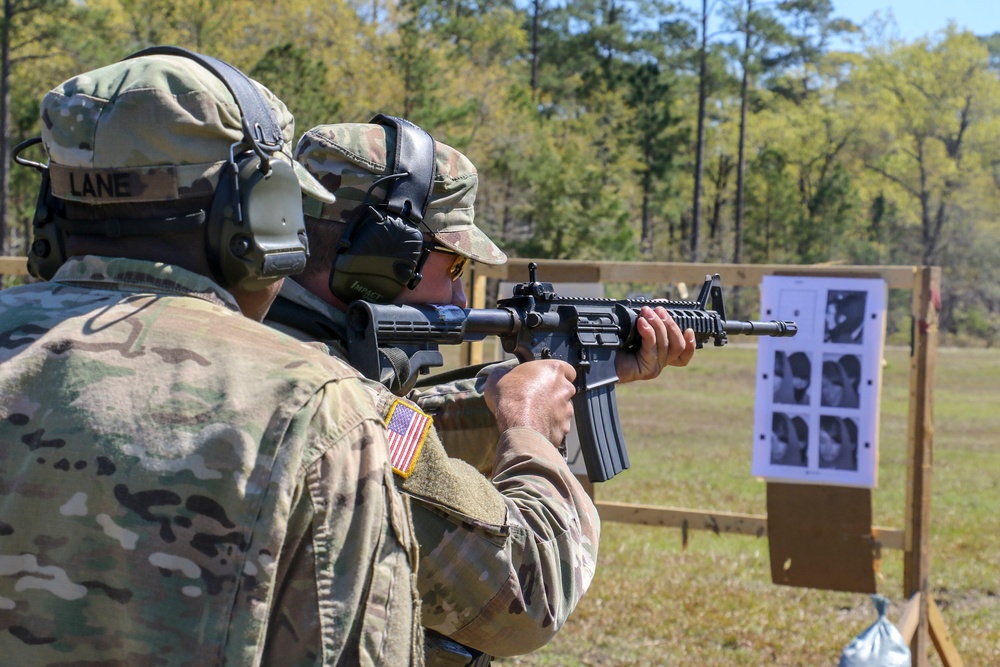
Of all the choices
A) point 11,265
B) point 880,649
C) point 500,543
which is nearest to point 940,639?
point 880,649

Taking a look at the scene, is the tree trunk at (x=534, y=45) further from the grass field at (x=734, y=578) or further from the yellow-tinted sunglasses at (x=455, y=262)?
the yellow-tinted sunglasses at (x=455, y=262)

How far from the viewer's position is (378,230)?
2.60m

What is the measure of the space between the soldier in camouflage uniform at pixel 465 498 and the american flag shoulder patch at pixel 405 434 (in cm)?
3

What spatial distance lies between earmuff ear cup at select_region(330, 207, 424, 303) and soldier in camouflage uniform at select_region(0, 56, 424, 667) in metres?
1.09

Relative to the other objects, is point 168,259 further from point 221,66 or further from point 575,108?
point 575,108

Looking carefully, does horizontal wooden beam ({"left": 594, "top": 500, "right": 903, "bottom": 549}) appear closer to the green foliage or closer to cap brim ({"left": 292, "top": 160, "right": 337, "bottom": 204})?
cap brim ({"left": 292, "top": 160, "right": 337, "bottom": 204})

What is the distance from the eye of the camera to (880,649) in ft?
15.0

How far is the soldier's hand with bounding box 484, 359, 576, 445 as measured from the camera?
2197 millimetres

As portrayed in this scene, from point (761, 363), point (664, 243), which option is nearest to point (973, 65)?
point (664, 243)

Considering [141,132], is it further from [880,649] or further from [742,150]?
[742,150]

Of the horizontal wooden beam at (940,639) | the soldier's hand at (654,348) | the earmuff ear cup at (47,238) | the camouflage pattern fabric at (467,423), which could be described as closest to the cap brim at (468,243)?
the camouflage pattern fabric at (467,423)

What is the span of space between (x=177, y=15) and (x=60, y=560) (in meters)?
34.1

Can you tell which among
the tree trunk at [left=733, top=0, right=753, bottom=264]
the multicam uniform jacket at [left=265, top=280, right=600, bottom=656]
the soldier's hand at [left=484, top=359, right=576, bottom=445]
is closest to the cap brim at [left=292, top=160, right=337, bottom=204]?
the multicam uniform jacket at [left=265, top=280, right=600, bottom=656]

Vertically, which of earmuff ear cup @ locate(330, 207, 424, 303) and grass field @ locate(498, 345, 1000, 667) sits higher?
earmuff ear cup @ locate(330, 207, 424, 303)
